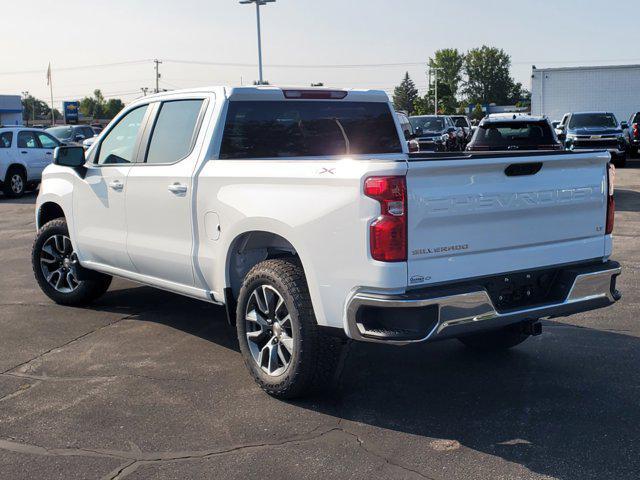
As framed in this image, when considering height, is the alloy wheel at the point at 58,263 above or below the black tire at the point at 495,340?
above

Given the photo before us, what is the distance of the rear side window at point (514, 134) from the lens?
14.4 m

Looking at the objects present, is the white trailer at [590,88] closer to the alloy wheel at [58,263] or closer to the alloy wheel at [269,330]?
the alloy wheel at [58,263]

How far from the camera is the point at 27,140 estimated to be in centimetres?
2070

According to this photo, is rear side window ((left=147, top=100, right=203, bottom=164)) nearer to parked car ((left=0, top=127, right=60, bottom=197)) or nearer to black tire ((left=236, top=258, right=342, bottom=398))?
black tire ((left=236, top=258, right=342, bottom=398))

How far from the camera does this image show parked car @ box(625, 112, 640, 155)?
26.7 metres

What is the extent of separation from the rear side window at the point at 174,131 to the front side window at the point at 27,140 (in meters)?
16.2

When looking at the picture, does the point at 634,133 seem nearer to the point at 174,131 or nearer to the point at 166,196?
the point at 174,131

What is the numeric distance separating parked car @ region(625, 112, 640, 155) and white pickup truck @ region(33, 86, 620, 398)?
23.2m

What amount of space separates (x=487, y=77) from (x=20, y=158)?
15685 centimetres

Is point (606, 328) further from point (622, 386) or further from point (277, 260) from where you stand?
point (277, 260)

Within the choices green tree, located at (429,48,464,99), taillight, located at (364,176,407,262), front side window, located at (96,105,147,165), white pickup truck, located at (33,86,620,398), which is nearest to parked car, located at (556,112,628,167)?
front side window, located at (96,105,147,165)

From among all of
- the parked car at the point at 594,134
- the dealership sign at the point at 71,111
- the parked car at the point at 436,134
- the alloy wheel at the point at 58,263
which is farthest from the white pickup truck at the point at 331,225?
the dealership sign at the point at 71,111

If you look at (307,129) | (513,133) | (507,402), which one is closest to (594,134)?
(513,133)

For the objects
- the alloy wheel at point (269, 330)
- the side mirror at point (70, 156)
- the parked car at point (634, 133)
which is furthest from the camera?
the parked car at point (634, 133)
